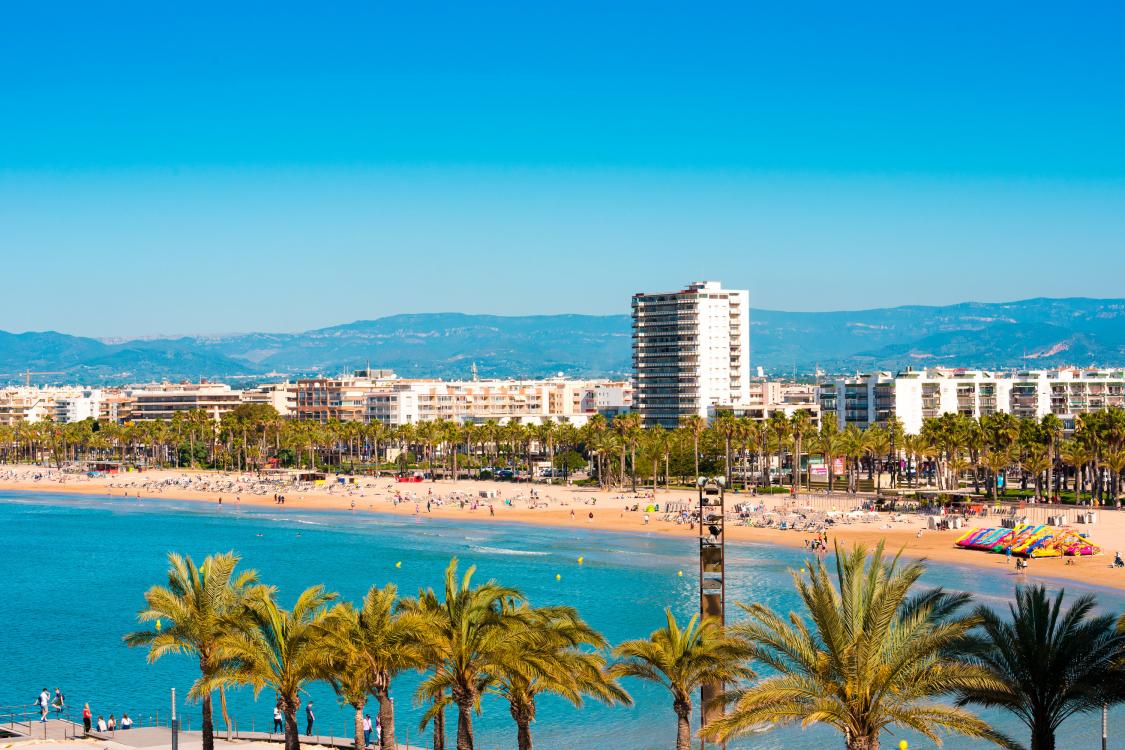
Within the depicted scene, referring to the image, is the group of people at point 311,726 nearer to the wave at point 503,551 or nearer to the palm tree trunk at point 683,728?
the palm tree trunk at point 683,728

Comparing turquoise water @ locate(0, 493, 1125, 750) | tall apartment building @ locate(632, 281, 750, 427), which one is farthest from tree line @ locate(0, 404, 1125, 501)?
turquoise water @ locate(0, 493, 1125, 750)

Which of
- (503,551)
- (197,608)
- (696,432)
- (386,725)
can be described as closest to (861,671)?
(386,725)

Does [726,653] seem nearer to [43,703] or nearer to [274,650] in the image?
[274,650]

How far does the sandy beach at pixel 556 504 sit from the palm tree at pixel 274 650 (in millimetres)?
39338

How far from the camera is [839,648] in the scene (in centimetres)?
2253

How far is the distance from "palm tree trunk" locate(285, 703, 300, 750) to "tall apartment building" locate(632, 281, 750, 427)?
151756 millimetres

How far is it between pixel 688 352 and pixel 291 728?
155 meters

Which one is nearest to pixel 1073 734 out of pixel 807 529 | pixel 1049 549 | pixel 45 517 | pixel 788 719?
pixel 788 719

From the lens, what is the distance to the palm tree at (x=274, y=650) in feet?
96.4

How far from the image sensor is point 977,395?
16038cm

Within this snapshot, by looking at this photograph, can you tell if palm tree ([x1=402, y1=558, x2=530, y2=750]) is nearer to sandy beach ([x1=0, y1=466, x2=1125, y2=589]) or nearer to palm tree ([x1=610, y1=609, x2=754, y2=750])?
palm tree ([x1=610, y1=609, x2=754, y2=750])

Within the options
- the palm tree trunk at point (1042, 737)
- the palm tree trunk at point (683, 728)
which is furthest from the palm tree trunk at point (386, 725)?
the palm tree trunk at point (1042, 737)

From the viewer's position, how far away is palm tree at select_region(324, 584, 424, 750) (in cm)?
2948

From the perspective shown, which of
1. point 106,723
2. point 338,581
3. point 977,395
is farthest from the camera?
point 977,395
